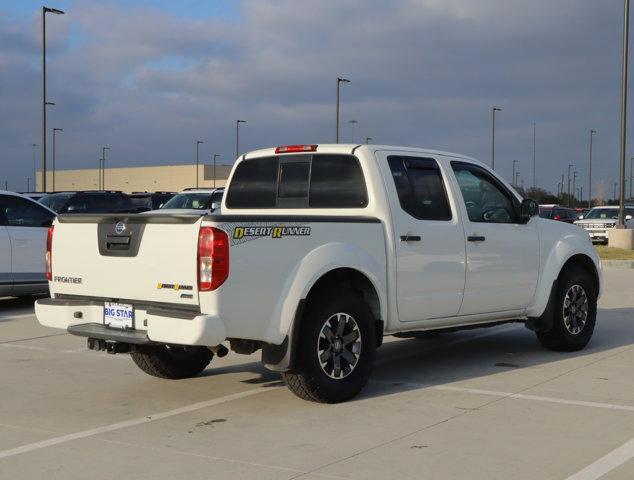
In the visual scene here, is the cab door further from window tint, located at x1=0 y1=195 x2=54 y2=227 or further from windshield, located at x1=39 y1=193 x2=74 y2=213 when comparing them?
windshield, located at x1=39 y1=193 x2=74 y2=213

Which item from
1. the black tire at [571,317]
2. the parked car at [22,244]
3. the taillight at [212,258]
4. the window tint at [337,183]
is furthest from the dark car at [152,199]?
the taillight at [212,258]

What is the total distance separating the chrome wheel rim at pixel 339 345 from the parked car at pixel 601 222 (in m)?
26.6

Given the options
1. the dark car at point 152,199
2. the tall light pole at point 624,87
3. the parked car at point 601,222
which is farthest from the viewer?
the parked car at point 601,222

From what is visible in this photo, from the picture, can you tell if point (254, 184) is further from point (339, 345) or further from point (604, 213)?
point (604, 213)

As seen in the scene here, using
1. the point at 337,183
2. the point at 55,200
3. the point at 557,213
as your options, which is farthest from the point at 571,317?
the point at 557,213

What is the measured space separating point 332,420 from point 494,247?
112 inches

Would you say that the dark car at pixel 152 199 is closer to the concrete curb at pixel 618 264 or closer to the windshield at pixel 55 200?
the windshield at pixel 55 200

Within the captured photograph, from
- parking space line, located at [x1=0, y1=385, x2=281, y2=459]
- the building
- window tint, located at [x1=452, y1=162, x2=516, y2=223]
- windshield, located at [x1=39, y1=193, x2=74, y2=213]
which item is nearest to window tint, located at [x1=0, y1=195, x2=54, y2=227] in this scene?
parking space line, located at [x1=0, y1=385, x2=281, y2=459]

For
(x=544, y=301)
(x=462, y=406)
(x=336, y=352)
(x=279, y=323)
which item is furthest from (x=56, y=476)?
(x=544, y=301)

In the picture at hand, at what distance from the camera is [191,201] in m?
21.8

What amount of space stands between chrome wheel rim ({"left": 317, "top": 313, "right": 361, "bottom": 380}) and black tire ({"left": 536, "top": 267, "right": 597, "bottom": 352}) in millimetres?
2958

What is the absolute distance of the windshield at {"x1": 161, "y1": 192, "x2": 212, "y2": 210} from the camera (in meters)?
21.4

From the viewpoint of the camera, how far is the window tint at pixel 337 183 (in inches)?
309

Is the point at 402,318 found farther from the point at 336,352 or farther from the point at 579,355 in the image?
the point at 579,355
